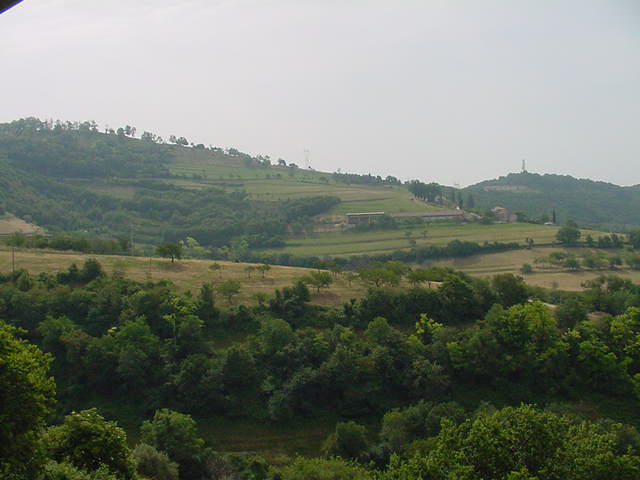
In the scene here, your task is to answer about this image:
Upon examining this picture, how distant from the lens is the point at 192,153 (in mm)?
138000

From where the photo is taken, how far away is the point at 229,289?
4022 cm

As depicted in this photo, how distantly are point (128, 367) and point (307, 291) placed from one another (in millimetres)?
13769

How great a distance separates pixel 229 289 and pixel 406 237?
45.5 metres

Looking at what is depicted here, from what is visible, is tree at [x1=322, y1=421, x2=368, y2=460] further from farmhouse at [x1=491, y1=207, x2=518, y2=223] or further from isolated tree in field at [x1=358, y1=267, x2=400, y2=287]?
farmhouse at [x1=491, y1=207, x2=518, y2=223]

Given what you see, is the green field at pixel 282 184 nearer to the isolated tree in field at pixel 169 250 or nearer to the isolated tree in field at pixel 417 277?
the isolated tree in field at pixel 169 250

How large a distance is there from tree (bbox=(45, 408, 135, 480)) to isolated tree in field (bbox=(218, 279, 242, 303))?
23975 millimetres

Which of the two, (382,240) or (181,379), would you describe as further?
(382,240)

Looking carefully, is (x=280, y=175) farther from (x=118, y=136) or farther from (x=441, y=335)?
(x=441, y=335)

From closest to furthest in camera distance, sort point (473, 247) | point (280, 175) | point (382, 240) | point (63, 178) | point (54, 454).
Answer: point (54, 454) < point (473, 247) < point (382, 240) < point (63, 178) < point (280, 175)

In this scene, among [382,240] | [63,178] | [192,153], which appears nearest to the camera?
[382,240]

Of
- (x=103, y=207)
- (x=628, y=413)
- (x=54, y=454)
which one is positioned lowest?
(x=628, y=413)

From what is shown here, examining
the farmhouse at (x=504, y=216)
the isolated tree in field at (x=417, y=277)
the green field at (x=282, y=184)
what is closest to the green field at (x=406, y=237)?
the farmhouse at (x=504, y=216)

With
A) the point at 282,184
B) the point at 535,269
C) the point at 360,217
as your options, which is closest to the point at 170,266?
the point at 535,269

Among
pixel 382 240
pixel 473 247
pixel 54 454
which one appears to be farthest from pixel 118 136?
pixel 54 454
